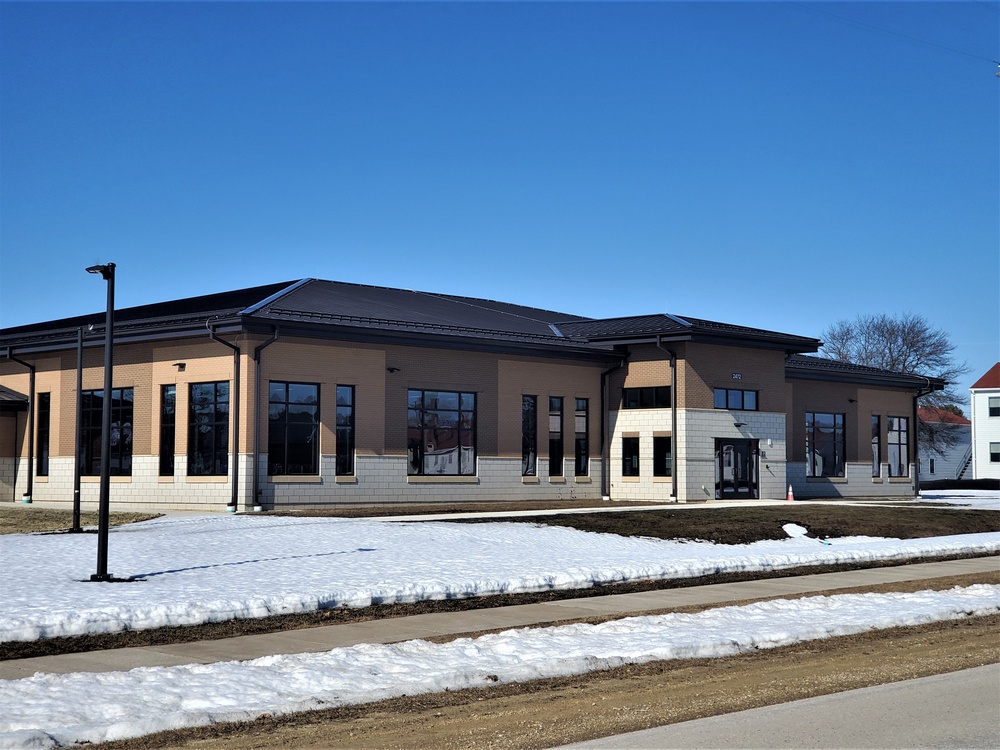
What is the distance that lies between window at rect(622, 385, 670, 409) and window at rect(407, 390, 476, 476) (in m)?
6.15

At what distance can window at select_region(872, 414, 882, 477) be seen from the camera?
48.8 metres

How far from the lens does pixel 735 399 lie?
40688 mm

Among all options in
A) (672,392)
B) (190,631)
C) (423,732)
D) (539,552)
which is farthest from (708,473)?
(423,732)

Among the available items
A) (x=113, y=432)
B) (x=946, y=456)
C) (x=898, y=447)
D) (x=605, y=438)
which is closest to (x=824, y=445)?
(x=898, y=447)

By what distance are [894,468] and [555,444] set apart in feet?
59.3

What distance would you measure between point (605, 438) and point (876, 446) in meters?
→ 14.8

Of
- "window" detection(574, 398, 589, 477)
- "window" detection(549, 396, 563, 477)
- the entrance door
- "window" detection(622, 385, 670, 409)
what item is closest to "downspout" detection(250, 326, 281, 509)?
"window" detection(549, 396, 563, 477)

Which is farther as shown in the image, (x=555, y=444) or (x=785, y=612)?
(x=555, y=444)

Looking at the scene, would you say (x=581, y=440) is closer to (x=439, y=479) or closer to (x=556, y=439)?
(x=556, y=439)

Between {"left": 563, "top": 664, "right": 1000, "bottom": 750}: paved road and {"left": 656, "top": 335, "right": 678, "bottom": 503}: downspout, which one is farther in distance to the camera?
{"left": 656, "top": 335, "right": 678, "bottom": 503}: downspout

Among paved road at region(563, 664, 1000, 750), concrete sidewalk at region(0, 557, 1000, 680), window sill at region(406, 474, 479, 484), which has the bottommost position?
concrete sidewalk at region(0, 557, 1000, 680)

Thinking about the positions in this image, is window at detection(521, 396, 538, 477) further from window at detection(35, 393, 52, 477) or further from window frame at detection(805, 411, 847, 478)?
window at detection(35, 393, 52, 477)

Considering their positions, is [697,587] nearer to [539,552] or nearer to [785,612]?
[785,612]

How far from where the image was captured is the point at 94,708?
902 centimetres
